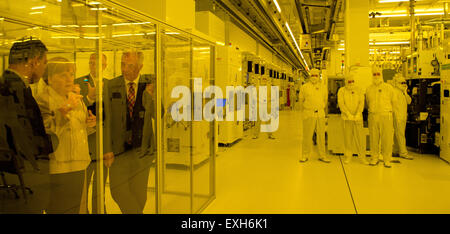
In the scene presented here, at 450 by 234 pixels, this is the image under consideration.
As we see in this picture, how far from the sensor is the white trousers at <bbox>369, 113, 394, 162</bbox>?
589cm

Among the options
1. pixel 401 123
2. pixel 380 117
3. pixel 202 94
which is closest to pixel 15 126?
pixel 202 94

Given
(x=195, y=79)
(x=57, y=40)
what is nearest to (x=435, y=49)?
(x=195, y=79)

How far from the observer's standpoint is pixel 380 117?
5934 mm

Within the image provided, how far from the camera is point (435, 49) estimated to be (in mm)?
7363

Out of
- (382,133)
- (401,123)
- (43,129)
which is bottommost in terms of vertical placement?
(382,133)

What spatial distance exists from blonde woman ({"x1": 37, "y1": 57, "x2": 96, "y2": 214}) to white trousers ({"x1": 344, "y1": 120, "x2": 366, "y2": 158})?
5.42 metres

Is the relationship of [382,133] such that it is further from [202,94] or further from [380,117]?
[202,94]

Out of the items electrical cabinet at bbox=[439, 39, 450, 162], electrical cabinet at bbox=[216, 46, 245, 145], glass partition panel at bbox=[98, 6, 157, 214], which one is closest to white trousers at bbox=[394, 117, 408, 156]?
electrical cabinet at bbox=[439, 39, 450, 162]

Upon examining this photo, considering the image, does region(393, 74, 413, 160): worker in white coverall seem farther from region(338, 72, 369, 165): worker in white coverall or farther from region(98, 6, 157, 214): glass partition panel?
region(98, 6, 157, 214): glass partition panel

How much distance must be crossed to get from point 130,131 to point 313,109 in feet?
14.7

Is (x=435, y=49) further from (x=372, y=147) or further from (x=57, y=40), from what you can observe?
(x=57, y=40)

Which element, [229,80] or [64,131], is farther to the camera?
[229,80]

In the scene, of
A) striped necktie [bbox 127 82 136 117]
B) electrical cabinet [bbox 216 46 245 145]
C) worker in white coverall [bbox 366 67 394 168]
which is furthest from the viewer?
electrical cabinet [bbox 216 46 245 145]
